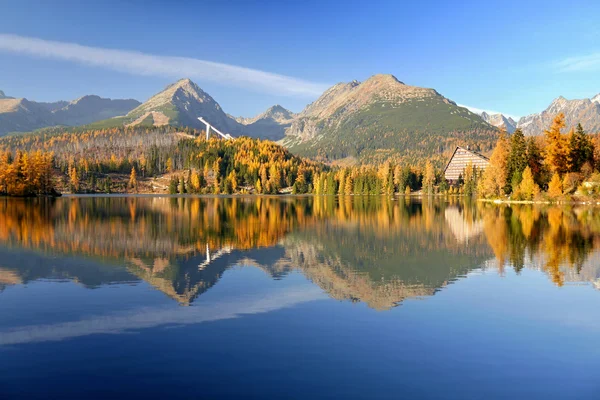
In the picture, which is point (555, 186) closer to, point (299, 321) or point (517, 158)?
point (517, 158)

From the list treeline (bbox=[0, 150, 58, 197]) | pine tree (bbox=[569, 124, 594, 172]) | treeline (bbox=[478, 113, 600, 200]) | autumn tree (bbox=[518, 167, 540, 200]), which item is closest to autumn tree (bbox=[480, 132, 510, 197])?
treeline (bbox=[478, 113, 600, 200])

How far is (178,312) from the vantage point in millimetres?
19438

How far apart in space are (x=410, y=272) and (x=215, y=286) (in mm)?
11842

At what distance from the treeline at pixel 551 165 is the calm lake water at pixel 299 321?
237 ft

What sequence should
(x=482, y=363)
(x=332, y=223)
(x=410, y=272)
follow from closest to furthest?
(x=482, y=363)
(x=410, y=272)
(x=332, y=223)

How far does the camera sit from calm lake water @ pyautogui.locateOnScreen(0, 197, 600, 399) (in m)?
12.7

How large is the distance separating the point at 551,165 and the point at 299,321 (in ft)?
342

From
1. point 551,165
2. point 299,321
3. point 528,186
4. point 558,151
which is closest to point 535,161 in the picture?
point 551,165

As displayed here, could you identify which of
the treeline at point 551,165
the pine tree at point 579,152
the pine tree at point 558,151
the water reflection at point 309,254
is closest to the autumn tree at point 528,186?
the treeline at point 551,165

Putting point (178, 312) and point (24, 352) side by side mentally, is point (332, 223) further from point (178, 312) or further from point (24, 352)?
point (24, 352)

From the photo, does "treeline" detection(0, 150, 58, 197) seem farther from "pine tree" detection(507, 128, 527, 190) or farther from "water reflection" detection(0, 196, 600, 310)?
"pine tree" detection(507, 128, 527, 190)

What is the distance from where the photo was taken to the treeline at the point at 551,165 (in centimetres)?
10118

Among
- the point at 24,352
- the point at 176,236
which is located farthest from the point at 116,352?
the point at 176,236

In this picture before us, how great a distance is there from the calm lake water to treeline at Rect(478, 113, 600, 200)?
72133 mm
